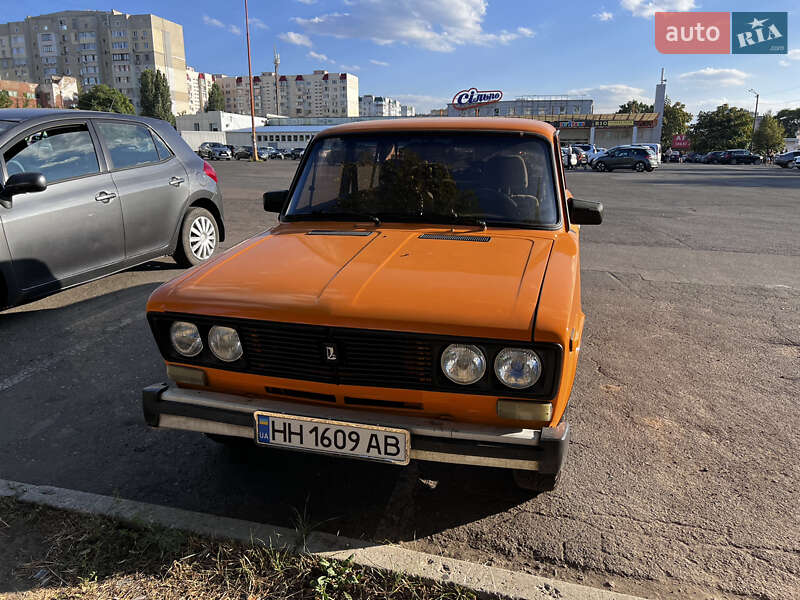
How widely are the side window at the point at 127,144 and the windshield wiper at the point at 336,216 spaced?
3.27 metres

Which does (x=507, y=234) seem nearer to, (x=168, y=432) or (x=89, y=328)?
(x=168, y=432)

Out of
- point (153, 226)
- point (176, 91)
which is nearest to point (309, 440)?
point (153, 226)

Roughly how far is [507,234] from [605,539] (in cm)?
156

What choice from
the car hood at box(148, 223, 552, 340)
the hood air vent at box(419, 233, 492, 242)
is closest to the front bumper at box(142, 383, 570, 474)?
the car hood at box(148, 223, 552, 340)

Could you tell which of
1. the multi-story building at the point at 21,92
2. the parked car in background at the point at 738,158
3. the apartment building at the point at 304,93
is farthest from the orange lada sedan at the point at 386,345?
the apartment building at the point at 304,93

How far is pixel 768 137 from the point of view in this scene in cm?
8325

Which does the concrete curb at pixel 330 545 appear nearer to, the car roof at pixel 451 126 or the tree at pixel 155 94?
the car roof at pixel 451 126

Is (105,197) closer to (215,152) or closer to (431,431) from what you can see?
(431,431)

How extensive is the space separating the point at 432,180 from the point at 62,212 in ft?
11.9

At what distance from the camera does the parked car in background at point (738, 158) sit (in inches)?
2125

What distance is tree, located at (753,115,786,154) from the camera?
3265 inches

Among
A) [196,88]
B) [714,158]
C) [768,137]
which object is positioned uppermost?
[196,88]

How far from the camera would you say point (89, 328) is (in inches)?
199

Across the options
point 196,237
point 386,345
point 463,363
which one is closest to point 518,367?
point 463,363
